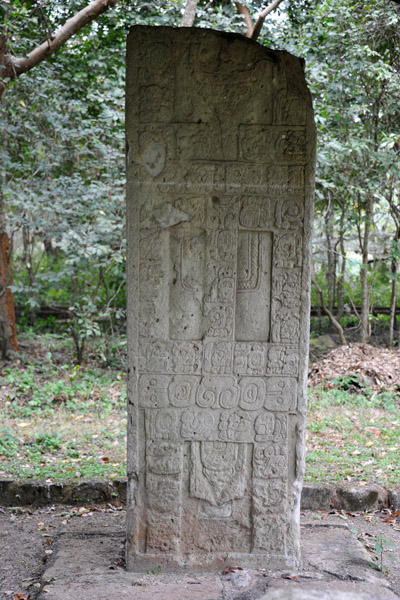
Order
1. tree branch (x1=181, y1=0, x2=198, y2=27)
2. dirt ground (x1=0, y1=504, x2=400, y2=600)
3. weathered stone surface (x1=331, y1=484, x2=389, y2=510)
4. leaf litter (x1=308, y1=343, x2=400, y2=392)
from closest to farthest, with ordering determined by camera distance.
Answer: dirt ground (x1=0, y1=504, x2=400, y2=600)
weathered stone surface (x1=331, y1=484, x2=389, y2=510)
tree branch (x1=181, y1=0, x2=198, y2=27)
leaf litter (x1=308, y1=343, x2=400, y2=392)

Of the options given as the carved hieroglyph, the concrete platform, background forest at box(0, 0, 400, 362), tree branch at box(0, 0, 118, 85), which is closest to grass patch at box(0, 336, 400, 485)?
background forest at box(0, 0, 400, 362)

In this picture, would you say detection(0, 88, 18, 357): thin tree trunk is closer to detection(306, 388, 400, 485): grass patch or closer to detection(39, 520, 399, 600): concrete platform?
detection(306, 388, 400, 485): grass patch

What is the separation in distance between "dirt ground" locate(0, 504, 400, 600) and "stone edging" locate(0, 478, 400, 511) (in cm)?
6

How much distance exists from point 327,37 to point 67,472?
5793 mm

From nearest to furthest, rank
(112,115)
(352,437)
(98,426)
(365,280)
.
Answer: (352,437)
(98,426)
(112,115)
(365,280)

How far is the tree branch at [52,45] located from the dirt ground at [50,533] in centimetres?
384

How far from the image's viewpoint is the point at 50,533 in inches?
151

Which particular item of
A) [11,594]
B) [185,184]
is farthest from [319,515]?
[185,184]

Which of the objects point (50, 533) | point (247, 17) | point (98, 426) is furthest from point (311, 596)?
point (247, 17)

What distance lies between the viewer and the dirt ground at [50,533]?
3.23 meters

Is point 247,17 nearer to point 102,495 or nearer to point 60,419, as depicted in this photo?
point 60,419

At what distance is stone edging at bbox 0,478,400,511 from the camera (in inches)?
164

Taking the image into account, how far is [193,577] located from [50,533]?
1197 mm

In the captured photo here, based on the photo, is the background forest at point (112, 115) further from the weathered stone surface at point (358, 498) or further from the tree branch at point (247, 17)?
the weathered stone surface at point (358, 498)
